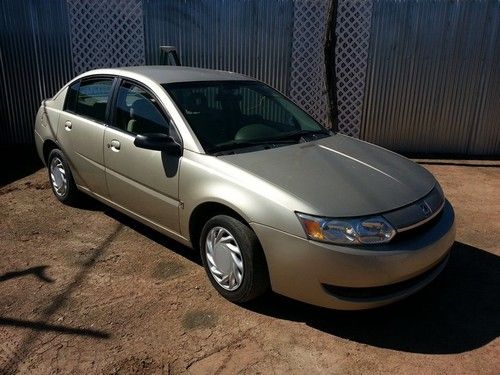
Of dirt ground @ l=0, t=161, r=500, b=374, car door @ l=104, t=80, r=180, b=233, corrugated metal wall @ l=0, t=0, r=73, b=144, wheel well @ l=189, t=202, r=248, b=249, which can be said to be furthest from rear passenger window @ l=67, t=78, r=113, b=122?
corrugated metal wall @ l=0, t=0, r=73, b=144

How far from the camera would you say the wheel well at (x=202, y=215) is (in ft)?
10.5

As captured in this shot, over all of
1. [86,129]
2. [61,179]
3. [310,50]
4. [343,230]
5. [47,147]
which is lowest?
[61,179]

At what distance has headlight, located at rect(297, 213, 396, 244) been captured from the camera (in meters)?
2.78

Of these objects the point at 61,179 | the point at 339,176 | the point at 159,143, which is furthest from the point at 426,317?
the point at 61,179

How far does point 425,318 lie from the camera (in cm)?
321

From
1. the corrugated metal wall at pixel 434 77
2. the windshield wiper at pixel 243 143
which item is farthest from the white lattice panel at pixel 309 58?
the windshield wiper at pixel 243 143

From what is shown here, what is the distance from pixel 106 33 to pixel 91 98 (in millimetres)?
3240

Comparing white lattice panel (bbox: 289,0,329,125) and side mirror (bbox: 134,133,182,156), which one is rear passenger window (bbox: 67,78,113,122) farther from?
white lattice panel (bbox: 289,0,329,125)

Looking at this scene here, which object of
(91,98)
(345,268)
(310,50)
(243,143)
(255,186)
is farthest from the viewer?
(310,50)

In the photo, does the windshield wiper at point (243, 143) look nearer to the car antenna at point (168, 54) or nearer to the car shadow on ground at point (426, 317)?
the car shadow on ground at point (426, 317)

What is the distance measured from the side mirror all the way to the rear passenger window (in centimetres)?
102

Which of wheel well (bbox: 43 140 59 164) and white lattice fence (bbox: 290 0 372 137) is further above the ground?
white lattice fence (bbox: 290 0 372 137)

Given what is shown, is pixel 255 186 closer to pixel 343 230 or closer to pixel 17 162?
pixel 343 230

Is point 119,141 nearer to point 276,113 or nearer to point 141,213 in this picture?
point 141,213
